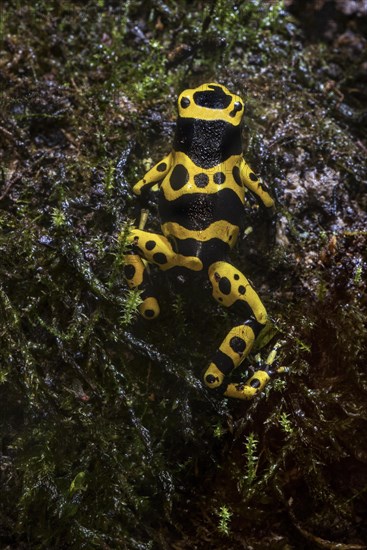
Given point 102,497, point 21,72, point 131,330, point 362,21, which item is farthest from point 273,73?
point 102,497

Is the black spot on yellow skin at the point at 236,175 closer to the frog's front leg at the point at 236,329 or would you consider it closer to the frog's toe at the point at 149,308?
the frog's front leg at the point at 236,329

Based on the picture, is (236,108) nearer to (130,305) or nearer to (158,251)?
(158,251)

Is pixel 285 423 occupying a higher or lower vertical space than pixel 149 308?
lower

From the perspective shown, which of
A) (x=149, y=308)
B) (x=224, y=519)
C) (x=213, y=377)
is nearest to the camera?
(x=224, y=519)

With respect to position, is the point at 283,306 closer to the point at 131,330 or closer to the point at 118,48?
the point at 131,330

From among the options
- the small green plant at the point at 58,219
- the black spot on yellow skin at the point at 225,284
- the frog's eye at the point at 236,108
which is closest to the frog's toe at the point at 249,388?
the black spot on yellow skin at the point at 225,284

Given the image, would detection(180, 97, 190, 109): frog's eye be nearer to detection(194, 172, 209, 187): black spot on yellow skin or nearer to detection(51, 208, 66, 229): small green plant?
detection(194, 172, 209, 187): black spot on yellow skin

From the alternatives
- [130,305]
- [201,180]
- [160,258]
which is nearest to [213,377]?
[130,305]
